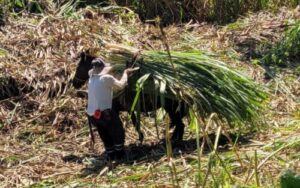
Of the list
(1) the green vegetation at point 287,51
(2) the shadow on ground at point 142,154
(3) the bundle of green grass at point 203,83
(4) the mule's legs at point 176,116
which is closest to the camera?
(2) the shadow on ground at point 142,154

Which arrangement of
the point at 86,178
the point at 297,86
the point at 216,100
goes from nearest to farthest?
the point at 86,178, the point at 216,100, the point at 297,86

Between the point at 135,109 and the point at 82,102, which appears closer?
the point at 135,109

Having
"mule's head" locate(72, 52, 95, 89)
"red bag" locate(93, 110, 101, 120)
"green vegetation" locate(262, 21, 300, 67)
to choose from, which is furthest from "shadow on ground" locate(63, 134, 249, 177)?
"green vegetation" locate(262, 21, 300, 67)

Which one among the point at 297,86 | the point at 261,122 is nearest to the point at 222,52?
the point at 297,86

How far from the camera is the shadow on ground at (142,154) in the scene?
260 inches

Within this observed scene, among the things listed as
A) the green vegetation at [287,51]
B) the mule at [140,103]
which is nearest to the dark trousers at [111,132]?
the mule at [140,103]

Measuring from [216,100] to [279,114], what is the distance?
1240 mm

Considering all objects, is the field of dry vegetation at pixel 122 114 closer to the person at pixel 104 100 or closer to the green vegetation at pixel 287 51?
the green vegetation at pixel 287 51

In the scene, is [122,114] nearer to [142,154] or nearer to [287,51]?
[142,154]

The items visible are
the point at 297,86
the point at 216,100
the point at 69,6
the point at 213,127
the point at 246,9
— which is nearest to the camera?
the point at 216,100

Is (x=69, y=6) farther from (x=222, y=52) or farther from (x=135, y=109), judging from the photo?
(x=135, y=109)

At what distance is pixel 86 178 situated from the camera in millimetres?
6266

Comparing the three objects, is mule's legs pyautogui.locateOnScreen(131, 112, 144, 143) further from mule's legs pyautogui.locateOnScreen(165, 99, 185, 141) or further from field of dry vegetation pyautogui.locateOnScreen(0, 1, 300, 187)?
mule's legs pyautogui.locateOnScreen(165, 99, 185, 141)

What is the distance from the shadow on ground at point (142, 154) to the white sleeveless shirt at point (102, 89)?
1.51 feet
